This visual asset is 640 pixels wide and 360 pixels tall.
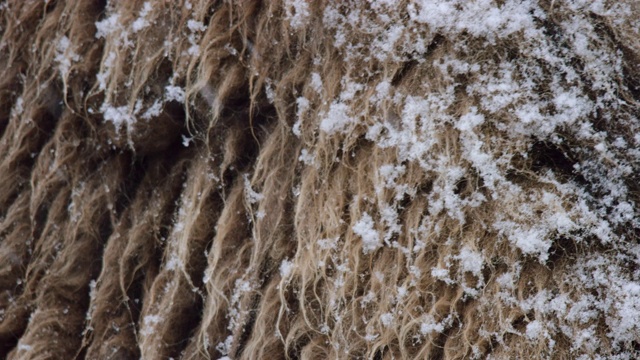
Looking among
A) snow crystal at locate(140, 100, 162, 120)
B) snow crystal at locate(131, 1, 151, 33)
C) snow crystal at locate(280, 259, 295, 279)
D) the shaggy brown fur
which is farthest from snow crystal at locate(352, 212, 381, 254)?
snow crystal at locate(131, 1, 151, 33)

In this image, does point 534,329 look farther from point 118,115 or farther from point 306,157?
point 118,115

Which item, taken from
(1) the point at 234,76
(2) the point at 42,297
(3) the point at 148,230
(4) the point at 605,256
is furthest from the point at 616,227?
(2) the point at 42,297

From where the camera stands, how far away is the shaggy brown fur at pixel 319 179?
923mm

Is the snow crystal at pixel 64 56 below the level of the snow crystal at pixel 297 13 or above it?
above

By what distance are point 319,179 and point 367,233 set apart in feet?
0.43

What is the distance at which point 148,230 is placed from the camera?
1221 millimetres

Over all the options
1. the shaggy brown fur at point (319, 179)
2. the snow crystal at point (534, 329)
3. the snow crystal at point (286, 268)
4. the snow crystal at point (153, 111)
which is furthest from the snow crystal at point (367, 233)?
the snow crystal at point (153, 111)

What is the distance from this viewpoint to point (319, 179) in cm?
108

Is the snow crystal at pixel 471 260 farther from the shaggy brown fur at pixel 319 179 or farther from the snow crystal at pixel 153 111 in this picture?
the snow crystal at pixel 153 111

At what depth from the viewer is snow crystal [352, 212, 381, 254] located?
103 centimetres

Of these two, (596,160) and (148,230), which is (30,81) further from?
(596,160)

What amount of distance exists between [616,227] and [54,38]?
3.55 ft

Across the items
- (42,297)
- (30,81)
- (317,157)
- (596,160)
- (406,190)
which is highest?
(30,81)

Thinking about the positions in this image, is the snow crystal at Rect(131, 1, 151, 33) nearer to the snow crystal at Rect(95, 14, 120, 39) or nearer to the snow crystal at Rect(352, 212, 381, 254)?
the snow crystal at Rect(95, 14, 120, 39)
